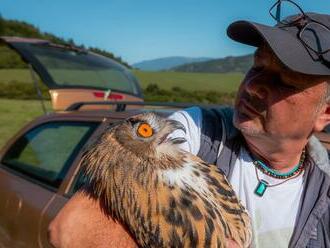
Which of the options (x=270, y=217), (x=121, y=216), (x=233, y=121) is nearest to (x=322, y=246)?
(x=270, y=217)

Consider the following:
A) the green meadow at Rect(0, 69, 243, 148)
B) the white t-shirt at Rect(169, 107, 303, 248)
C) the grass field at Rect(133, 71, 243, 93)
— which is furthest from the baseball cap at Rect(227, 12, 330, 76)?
the grass field at Rect(133, 71, 243, 93)

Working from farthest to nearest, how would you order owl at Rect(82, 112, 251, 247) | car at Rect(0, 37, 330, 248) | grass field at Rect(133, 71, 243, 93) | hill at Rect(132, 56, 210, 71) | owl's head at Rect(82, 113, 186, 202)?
grass field at Rect(133, 71, 243, 93)
hill at Rect(132, 56, 210, 71)
car at Rect(0, 37, 330, 248)
owl's head at Rect(82, 113, 186, 202)
owl at Rect(82, 112, 251, 247)

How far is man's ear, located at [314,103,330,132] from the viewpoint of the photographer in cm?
262

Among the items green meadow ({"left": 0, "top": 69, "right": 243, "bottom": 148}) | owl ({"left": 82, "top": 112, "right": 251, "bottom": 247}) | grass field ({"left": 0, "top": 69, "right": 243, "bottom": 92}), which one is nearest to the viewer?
owl ({"left": 82, "top": 112, "right": 251, "bottom": 247})

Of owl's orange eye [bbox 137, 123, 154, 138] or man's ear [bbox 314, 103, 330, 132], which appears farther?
man's ear [bbox 314, 103, 330, 132]

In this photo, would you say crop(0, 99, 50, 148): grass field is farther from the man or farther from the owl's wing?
the owl's wing

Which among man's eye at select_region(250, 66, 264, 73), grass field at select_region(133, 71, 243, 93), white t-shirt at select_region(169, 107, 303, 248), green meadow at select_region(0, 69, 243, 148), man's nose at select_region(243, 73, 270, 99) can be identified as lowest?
grass field at select_region(133, 71, 243, 93)

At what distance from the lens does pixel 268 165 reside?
262 centimetres

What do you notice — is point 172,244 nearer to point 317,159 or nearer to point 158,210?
point 158,210

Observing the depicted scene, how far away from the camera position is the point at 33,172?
4.68 meters

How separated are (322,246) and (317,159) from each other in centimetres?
42

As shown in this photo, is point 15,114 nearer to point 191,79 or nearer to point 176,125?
point 176,125

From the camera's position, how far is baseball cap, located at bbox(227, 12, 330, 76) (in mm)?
2330

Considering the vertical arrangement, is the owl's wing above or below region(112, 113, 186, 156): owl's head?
below
